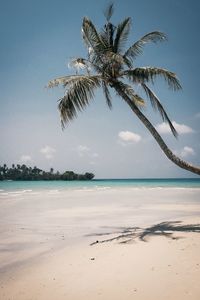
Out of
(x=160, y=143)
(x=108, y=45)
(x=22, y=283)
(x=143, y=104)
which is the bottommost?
(x=22, y=283)

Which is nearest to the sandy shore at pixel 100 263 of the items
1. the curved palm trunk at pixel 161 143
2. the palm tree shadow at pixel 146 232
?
the palm tree shadow at pixel 146 232

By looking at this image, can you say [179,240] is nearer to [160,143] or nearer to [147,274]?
[147,274]

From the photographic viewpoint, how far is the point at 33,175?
12281 cm

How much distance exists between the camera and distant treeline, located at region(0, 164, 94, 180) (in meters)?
120

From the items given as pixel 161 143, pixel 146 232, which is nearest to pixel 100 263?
pixel 146 232

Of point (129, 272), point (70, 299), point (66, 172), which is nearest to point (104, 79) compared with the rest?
point (129, 272)

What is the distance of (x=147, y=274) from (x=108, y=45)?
7.76 metres

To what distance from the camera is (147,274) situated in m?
4.91

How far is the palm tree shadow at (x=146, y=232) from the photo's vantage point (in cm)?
753

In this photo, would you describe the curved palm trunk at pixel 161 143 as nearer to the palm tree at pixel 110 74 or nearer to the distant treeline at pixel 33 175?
the palm tree at pixel 110 74

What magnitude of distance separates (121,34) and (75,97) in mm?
2920

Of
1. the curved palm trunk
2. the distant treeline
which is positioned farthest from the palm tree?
the distant treeline

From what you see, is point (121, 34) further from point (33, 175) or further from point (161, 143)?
point (33, 175)

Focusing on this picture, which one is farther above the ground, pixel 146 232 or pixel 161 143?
pixel 161 143
